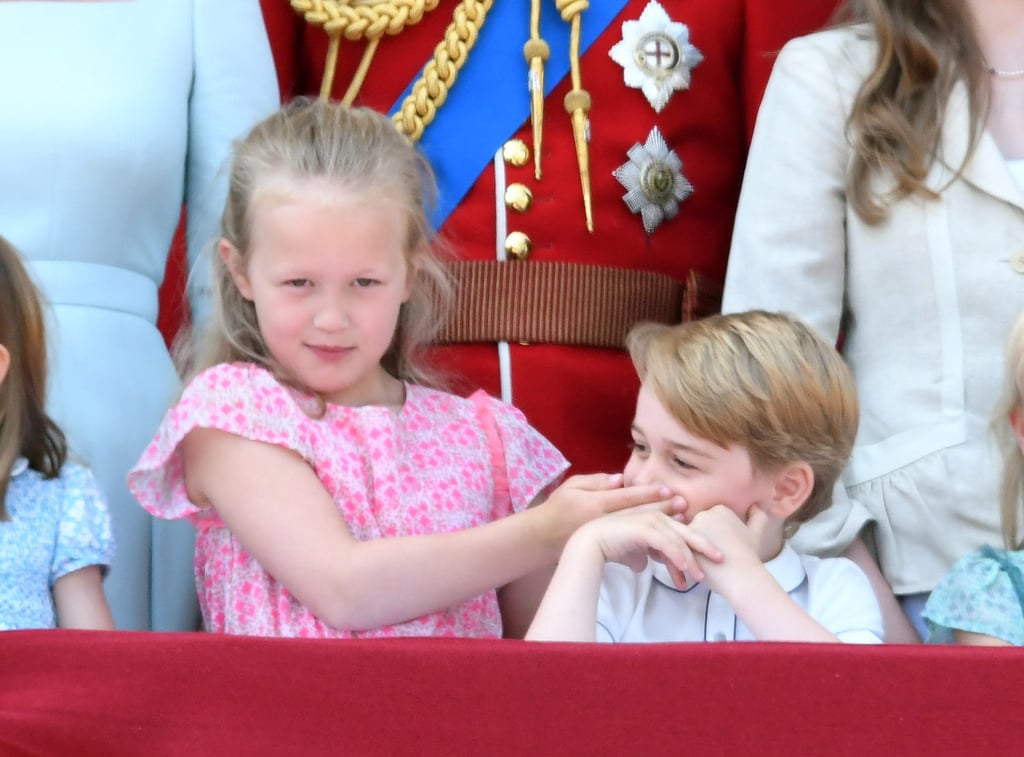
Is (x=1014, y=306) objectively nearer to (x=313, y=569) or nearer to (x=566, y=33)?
(x=566, y=33)

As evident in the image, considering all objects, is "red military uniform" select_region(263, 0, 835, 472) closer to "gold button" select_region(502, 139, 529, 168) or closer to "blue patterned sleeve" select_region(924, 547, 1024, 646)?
"gold button" select_region(502, 139, 529, 168)

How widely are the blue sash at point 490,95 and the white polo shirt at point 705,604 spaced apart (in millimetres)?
518

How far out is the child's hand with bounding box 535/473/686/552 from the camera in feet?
4.73

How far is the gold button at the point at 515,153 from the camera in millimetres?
1867

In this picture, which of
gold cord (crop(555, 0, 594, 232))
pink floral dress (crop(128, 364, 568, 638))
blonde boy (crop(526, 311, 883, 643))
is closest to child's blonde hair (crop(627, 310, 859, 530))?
blonde boy (crop(526, 311, 883, 643))

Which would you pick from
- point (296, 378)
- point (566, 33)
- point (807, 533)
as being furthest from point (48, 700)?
point (566, 33)

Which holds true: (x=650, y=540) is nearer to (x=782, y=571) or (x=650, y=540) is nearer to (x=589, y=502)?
(x=589, y=502)

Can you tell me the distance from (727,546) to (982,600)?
0.75 ft

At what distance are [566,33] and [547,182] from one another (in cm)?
17

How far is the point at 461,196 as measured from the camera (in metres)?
1.88

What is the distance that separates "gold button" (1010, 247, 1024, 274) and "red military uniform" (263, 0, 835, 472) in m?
0.35

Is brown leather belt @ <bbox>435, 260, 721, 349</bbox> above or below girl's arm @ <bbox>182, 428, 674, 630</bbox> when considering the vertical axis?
above

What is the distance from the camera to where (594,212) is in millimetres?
1867

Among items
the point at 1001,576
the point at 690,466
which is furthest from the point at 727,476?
the point at 1001,576
